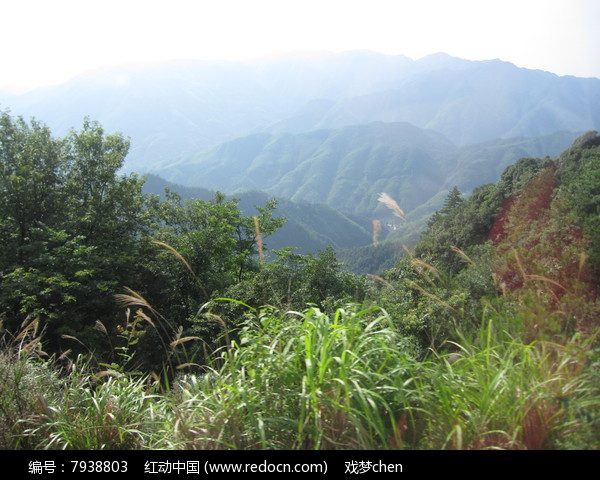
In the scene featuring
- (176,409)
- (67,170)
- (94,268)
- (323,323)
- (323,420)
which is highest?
(67,170)

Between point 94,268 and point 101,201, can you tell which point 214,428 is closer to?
point 94,268

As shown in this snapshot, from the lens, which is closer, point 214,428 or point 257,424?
point 257,424

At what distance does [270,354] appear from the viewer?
2381 mm

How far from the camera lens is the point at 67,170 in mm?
16219

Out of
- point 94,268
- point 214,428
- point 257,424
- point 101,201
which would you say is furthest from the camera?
point 101,201

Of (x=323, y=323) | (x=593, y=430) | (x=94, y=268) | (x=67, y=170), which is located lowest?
(x=94, y=268)

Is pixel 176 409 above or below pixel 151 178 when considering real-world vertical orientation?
below

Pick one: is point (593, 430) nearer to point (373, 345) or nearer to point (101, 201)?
point (373, 345)

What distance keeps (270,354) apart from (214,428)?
21.1 inches

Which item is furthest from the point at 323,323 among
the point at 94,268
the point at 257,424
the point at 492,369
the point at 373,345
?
the point at 94,268
